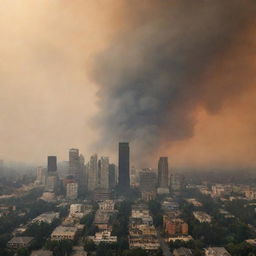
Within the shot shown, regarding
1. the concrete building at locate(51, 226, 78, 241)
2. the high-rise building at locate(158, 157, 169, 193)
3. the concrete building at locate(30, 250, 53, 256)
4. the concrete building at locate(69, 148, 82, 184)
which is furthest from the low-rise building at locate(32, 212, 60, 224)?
the high-rise building at locate(158, 157, 169, 193)

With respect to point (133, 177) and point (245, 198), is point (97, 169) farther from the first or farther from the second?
point (245, 198)

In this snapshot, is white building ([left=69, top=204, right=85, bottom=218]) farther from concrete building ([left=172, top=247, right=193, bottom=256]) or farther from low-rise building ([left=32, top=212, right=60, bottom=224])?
concrete building ([left=172, top=247, right=193, bottom=256])

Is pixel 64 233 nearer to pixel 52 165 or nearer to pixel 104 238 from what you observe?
pixel 104 238

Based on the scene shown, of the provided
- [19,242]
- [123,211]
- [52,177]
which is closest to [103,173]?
[52,177]

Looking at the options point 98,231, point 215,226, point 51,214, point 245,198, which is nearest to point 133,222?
point 98,231

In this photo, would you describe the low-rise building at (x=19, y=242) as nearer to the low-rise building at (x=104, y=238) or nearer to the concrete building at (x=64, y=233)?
the concrete building at (x=64, y=233)

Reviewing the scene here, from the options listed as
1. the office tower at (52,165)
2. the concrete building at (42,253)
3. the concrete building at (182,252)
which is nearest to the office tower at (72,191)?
the office tower at (52,165)
